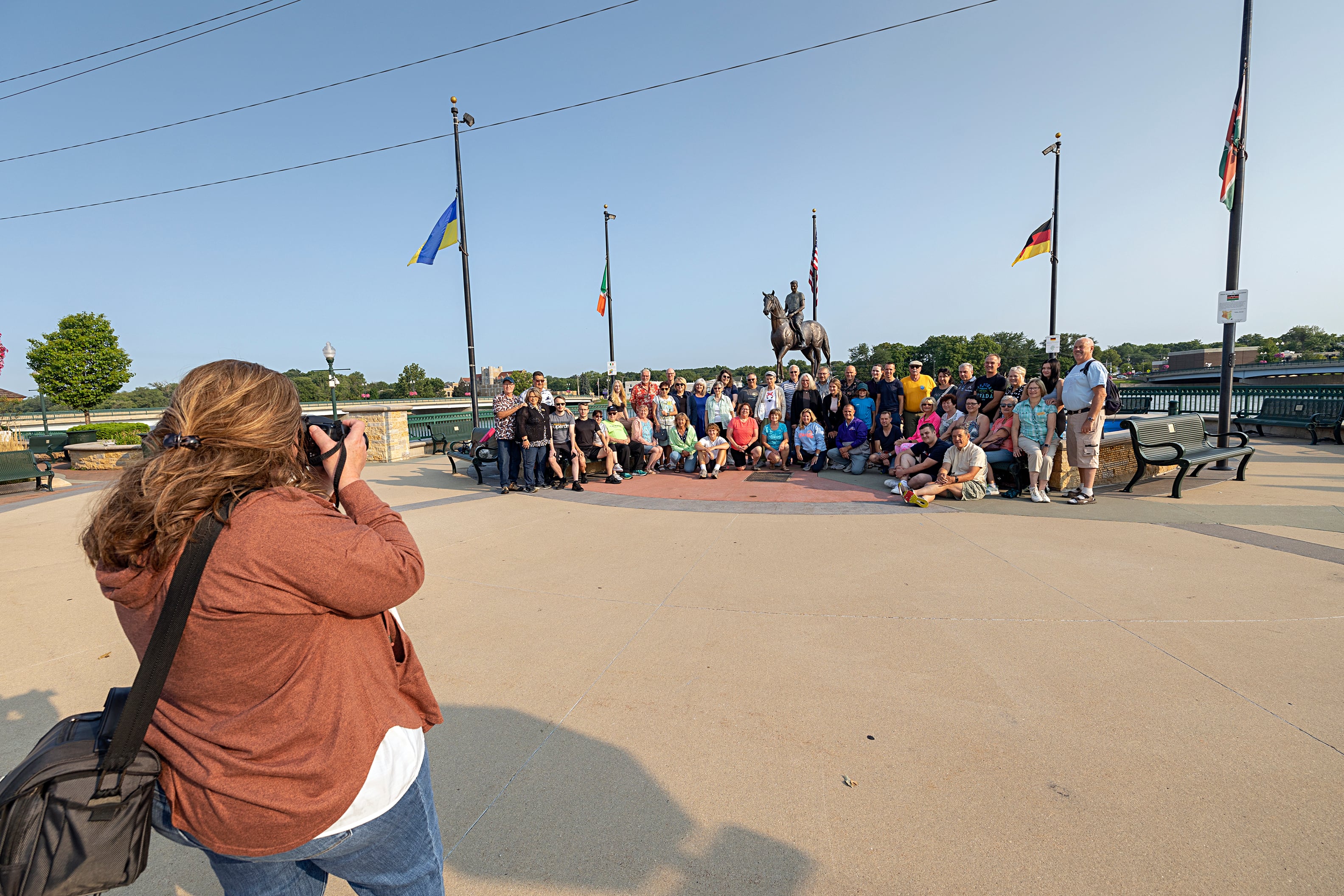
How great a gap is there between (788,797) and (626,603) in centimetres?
213

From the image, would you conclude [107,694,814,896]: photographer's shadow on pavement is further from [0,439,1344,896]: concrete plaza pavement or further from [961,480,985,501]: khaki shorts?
[961,480,985,501]: khaki shorts

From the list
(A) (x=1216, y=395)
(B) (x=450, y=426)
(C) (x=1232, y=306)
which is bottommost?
(B) (x=450, y=426)

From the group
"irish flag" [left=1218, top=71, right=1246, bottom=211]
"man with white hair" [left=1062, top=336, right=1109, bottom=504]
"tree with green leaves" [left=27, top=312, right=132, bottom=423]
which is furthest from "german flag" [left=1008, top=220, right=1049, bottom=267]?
"tree with green leaves" [left=27, top=312, right=132, bottom=423]

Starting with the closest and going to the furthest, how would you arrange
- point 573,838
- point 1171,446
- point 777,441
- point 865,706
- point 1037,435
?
point 573,838 → point 865,706 → point 1171,446 → point 1037,435 → point 777,441

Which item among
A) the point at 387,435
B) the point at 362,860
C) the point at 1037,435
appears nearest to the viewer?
the point at 362,860

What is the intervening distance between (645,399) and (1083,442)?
6.63 metres

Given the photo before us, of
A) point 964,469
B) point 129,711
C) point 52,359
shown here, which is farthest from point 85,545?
point 52,359

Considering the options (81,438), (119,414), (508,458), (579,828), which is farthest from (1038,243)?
(119,414)

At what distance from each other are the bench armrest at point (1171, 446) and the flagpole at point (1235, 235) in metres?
1.78

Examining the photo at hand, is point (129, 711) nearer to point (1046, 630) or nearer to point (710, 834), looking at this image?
point (710, 834)

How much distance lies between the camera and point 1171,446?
277 inches

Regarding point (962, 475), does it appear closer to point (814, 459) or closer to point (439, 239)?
point (814, 459)

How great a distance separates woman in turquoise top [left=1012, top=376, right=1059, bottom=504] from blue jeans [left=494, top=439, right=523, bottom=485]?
6.67m

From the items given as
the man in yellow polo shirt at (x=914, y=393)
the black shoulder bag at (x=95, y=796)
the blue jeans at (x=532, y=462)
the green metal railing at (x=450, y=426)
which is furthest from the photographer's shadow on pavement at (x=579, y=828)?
the green metal railing at (x=450, y=426)
